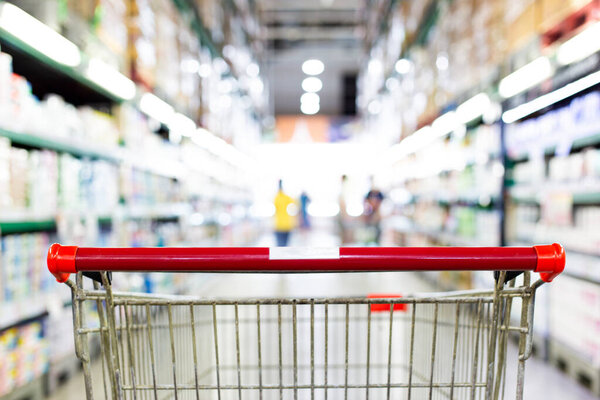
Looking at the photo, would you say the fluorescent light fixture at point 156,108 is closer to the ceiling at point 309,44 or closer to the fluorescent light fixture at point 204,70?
the fluorescent light fixture at point 204,70

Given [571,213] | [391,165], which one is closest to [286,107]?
[391,165]

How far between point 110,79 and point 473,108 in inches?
120

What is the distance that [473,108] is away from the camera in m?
3.93

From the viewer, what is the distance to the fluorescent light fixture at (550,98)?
2.42 metres

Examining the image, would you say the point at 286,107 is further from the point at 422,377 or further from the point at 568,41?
the point at 422,377

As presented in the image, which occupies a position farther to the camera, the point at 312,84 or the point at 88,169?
the point at 312,84

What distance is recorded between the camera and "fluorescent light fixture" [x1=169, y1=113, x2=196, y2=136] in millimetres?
4145

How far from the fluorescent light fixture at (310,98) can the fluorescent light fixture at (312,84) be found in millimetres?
196

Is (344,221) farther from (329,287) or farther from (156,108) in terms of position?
(156,108)

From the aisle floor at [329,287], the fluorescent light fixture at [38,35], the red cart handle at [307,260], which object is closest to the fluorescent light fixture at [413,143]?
the aisle floor at [329,287]

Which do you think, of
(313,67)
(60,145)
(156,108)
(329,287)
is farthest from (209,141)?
(313,67)

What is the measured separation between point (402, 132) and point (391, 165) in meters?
1.79

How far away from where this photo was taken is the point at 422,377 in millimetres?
1371

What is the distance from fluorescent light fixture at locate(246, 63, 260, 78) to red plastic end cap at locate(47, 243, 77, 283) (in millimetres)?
8090
